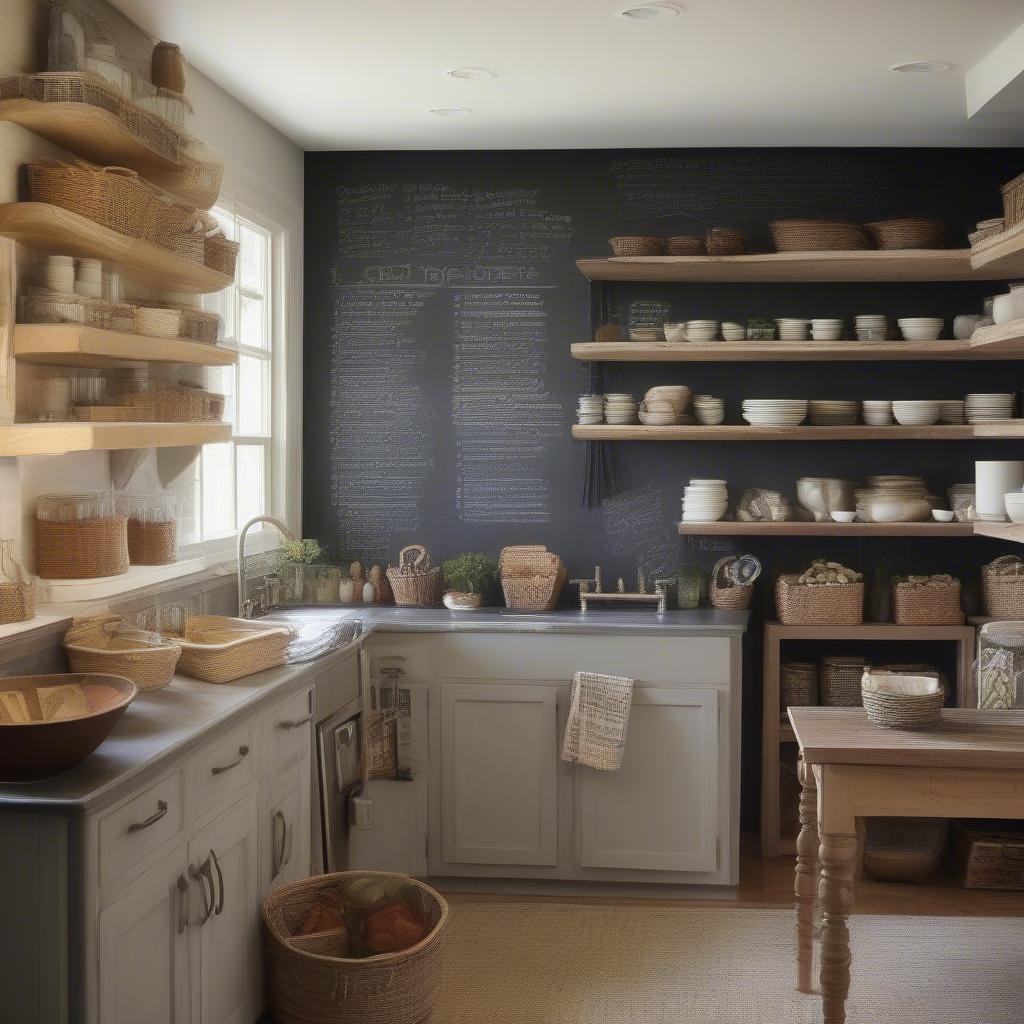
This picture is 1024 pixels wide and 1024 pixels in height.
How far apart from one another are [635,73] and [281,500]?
2.14 metres

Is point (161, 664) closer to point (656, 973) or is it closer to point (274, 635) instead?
point (274, 635)

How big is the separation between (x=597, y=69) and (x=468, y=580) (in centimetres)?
193

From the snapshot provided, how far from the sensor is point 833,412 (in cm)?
480

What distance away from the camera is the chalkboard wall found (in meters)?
4.96

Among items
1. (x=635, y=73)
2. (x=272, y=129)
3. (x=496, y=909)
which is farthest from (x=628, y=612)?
(x=272, y=129)

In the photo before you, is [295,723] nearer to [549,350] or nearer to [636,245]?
[549,350]

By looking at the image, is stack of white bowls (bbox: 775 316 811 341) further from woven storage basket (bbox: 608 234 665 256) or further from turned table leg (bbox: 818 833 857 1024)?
turned table leg (bbox: 818 833 857 1024)

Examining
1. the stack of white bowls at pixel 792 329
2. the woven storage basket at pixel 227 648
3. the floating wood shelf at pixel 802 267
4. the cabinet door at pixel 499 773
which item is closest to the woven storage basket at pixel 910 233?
the floating wood shelf at pixel 802 267

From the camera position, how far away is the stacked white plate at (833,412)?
4.79 metres

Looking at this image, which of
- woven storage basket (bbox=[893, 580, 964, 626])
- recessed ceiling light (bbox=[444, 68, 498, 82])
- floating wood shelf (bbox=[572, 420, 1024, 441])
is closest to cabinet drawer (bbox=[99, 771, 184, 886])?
recessed ceiling light (bbox=[444, 68, 498, 82])

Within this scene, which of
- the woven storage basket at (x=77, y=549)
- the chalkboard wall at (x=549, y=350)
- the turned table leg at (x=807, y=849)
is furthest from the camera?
the chalkboard wall at (x=549, y=350)

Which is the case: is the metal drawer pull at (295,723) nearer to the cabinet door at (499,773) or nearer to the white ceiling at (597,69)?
the cabinet door at (499,773)

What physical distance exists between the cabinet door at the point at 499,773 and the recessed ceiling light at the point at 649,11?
223cm

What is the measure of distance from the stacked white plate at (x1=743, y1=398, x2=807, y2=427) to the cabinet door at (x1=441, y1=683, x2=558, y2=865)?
4.37 ft
